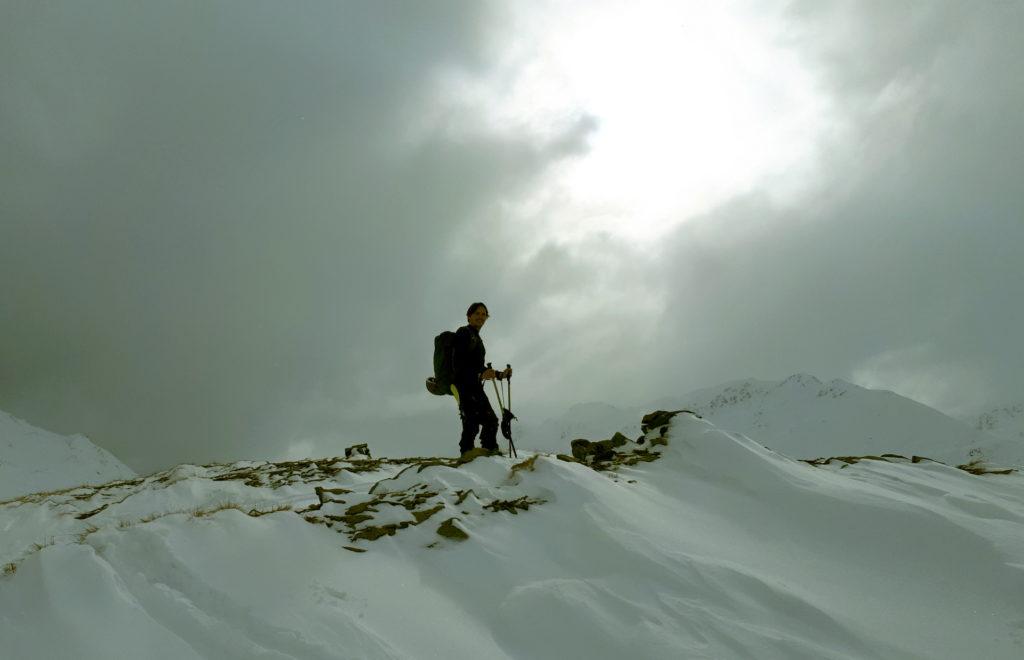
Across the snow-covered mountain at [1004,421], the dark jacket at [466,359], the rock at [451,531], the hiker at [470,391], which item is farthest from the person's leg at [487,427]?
the snow-covered mountain at [1004,421]

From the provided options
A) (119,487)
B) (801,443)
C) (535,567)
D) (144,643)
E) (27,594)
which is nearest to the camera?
(144,643)

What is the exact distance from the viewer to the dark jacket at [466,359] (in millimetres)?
8125

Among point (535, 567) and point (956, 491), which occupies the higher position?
point (956, 491)

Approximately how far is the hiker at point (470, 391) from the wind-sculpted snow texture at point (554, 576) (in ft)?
8.59

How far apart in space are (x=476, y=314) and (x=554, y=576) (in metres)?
5.18

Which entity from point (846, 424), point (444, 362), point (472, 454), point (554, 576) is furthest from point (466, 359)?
point (846, 424)

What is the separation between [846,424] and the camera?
7119 cm

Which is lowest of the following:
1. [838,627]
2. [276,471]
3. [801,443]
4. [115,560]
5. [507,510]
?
[838,627]

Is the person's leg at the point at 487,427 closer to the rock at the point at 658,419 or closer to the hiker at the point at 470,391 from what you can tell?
the hiker at the point at 470,391

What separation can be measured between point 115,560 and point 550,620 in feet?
8.46

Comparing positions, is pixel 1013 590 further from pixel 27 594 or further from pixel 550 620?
pixel 27 594

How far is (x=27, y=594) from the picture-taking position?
2.83m

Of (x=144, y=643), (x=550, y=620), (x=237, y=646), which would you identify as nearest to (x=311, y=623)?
(x=237, y=646)

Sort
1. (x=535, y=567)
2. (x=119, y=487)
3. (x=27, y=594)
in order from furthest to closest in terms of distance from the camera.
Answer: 1. (x=119, y=487)
2. (x=535, y=567)
3. (x=27, y=594)
